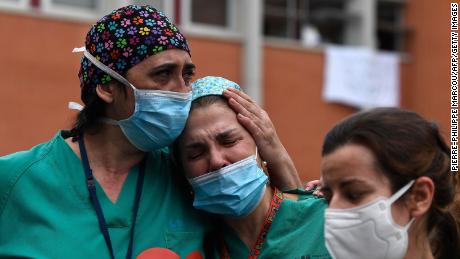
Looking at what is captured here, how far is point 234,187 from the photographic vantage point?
350 centimetres

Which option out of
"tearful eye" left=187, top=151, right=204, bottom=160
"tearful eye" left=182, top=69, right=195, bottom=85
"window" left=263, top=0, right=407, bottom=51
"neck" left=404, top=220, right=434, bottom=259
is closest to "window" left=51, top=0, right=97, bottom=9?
"window" left=263, top=0, right=407, bottom=51

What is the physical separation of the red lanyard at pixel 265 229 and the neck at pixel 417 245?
2.37 ft

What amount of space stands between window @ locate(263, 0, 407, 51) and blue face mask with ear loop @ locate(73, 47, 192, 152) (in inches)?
414

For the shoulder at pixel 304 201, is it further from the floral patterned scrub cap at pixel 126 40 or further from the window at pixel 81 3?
the window at pixel 81 3

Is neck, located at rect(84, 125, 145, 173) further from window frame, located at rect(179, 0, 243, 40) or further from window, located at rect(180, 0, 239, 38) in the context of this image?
window, located at rect(180, 0, 239, 38)

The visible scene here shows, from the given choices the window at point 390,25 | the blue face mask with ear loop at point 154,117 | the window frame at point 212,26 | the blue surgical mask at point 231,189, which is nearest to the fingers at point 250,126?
the blue surgical mask at point 231,189

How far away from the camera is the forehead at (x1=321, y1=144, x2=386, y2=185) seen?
9.29 ft

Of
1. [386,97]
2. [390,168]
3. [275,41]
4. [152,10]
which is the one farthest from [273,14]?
[390,168]

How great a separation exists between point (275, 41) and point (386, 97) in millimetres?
1999

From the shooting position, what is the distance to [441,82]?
14.9 m

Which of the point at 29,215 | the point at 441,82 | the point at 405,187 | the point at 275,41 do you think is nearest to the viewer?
the point at 405,187

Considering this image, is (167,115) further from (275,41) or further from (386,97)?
(386,97)

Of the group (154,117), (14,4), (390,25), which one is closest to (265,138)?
(154,117)

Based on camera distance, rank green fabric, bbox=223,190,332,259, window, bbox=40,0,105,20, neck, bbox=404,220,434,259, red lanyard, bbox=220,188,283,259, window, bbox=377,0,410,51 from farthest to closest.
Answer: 1. window, bbox=377,0,410,51
2. window, bbox=40,0,105,20
3. red lanyard, bbox=220,188,283,259
4. green fabric, bbox=223,190,332,259
5. neck, bbox=404,220,434,259
